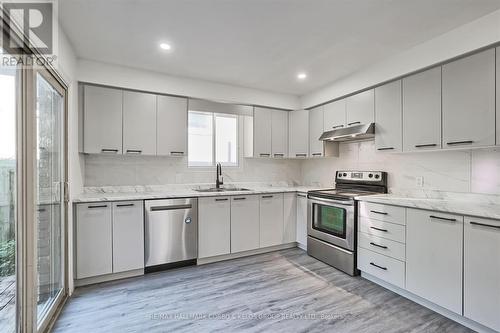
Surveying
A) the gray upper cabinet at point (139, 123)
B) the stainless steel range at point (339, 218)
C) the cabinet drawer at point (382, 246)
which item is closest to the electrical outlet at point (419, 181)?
the stainless steel range at point (339, 218)

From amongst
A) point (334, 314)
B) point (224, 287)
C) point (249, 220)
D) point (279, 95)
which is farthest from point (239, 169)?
point (334, 314)

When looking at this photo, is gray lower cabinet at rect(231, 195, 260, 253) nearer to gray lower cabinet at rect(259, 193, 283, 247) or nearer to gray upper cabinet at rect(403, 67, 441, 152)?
gray lower cabinet at rect(259, 193, 283, 247)

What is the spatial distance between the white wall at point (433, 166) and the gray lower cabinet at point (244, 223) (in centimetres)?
150

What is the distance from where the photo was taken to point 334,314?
2.10 metres

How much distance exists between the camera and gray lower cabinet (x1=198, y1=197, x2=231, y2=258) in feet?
10.4

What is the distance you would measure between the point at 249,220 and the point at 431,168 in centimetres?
226

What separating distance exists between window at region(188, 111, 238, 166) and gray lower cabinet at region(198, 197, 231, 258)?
0.88 meters

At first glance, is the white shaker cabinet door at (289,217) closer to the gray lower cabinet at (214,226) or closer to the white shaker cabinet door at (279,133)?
the white shaker cabinet door at (279,133)

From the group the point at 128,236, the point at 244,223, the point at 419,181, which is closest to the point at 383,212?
the point at 419,181

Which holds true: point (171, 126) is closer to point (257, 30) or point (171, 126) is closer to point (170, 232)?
point (170, 232)

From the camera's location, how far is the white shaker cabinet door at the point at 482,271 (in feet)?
5.75

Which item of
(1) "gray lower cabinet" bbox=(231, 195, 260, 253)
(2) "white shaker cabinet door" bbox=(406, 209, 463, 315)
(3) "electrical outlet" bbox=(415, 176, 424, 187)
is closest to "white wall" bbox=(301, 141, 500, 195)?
(3) "electrical outlet" bbox=(415, 176, 424, 187)

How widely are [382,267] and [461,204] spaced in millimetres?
933

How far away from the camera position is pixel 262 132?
4039 mm
